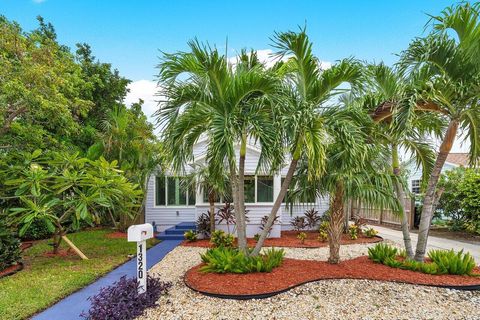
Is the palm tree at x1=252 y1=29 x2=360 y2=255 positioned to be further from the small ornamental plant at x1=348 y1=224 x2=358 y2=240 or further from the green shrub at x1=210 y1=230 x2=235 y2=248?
the small ornamental plant at x1=348 y1=224 x2=358 y2=240

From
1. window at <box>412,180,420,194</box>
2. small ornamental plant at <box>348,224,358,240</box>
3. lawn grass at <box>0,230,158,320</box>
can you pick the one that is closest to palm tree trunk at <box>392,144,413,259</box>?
small ornamental plant at <box>348,224,358,240</box>

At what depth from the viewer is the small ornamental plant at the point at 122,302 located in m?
4.30

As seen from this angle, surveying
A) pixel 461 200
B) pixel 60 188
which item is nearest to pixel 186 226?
pixel 60 188

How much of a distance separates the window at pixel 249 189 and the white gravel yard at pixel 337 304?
6421 millimetres

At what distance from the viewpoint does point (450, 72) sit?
589 centimetres

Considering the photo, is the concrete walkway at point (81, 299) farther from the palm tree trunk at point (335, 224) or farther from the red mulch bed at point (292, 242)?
the palm tree trunk at point (335, 224)

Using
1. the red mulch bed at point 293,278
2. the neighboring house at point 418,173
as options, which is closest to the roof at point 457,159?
the neighboring house at point 418,173

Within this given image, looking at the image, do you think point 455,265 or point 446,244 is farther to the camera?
point 446,244

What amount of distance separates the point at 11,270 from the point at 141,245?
14.6 feet

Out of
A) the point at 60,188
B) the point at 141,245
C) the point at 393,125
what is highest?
the point at 393,125

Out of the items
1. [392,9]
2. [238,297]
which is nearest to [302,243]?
[238,297]

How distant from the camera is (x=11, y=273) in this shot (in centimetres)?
693

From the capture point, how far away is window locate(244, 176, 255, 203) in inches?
477

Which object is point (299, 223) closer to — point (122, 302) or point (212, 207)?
point (212, 207)
